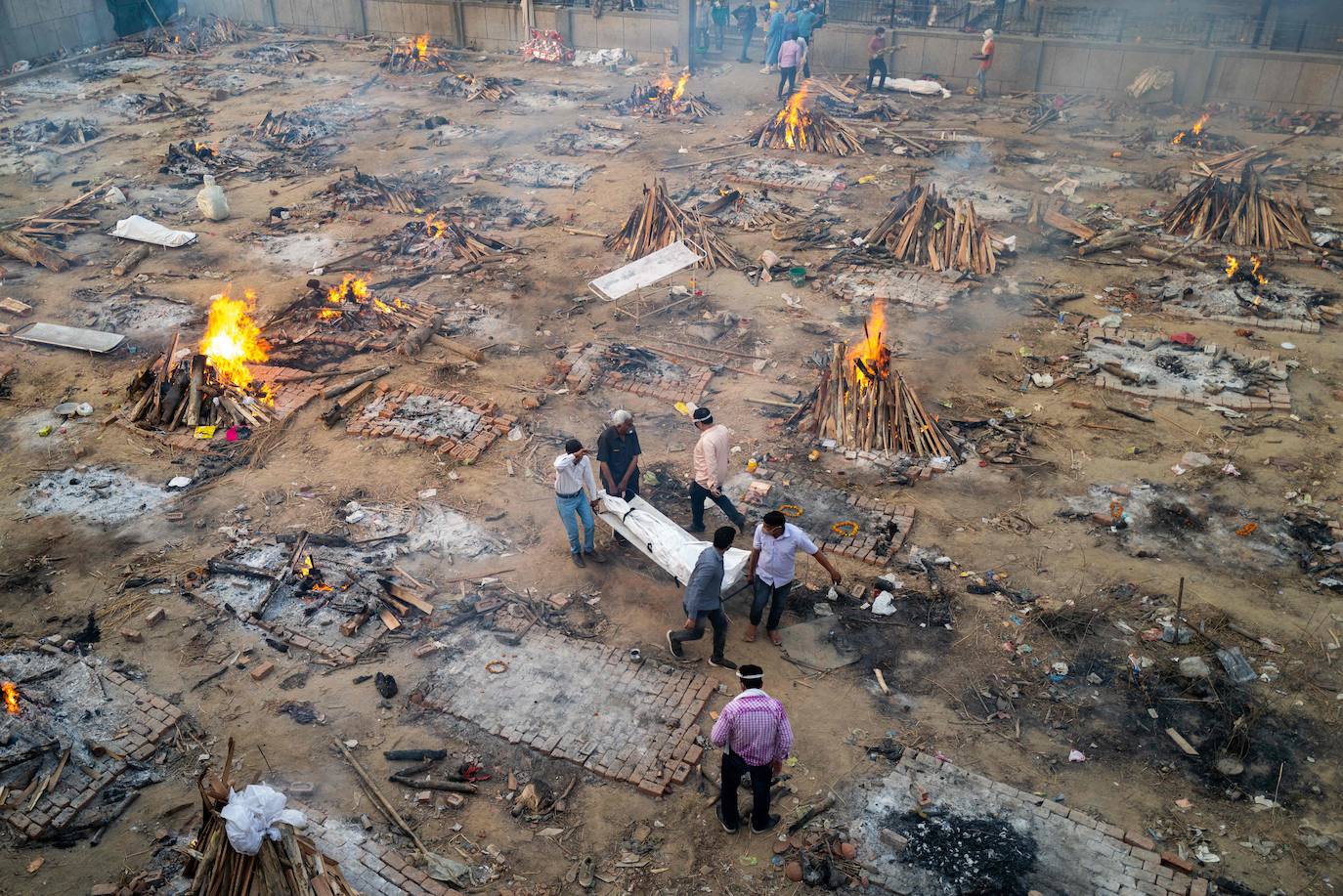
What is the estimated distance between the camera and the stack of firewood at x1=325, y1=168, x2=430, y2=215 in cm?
1780

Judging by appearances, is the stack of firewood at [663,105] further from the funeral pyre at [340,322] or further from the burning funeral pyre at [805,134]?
the funeral pyre at [340,322]

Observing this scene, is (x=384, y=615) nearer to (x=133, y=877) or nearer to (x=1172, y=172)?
(x=133, y=877)

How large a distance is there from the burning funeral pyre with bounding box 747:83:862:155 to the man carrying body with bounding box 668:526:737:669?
15.2 metres

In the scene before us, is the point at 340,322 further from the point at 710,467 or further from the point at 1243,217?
the point at 1243,217

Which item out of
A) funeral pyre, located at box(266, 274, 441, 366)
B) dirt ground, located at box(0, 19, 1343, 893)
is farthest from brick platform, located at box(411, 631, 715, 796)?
funeral pyre, located at box(266, 274, 441, 366)

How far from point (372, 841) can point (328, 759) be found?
95cm

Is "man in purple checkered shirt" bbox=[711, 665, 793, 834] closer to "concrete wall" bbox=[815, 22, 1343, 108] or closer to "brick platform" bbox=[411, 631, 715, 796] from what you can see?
"brick platform" bbox=[411, 631, 715, 796]

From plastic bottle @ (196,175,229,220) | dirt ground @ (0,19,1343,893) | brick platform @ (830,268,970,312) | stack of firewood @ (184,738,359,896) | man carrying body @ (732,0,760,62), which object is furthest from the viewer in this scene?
man carrying body @ (732,0,760,62)

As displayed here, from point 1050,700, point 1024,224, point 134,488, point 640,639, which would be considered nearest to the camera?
point 1050,700

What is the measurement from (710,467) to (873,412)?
2.79m

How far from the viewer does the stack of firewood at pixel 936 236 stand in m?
15.2

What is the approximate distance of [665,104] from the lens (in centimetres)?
2372

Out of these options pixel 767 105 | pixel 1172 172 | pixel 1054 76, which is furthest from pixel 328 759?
pixel 1054 76

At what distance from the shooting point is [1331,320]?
13.5 m
